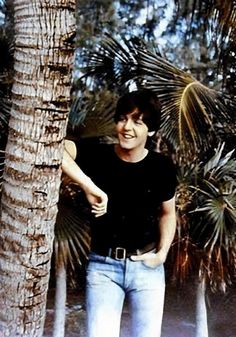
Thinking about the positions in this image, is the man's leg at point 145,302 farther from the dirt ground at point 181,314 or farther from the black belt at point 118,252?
the dirt ground at point 181,314

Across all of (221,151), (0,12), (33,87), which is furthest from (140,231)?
(0,12)

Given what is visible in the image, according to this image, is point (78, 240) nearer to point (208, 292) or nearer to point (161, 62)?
point (161, 62)

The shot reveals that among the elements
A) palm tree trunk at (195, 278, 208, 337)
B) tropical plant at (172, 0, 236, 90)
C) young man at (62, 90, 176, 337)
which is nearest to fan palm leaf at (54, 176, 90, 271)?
young man at (62, 90, 176, 337)

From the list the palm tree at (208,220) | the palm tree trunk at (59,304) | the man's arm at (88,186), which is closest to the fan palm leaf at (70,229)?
the palm tree trunk at (59,304)

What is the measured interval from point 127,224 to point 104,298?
0.89ft

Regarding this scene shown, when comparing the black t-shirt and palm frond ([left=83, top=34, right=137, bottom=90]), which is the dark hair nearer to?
the black t-shirt

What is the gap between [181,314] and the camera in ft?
12.0

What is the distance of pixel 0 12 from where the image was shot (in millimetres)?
5066

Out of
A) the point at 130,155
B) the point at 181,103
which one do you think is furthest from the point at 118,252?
the point at 181,103

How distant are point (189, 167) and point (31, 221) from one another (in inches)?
60.6

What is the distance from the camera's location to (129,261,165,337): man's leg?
68.2 inches

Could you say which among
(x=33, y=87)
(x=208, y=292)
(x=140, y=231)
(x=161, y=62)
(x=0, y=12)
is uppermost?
(x=0, y=12)

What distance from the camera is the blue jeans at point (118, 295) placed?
5.61 ft

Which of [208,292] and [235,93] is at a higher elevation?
[235,93]
